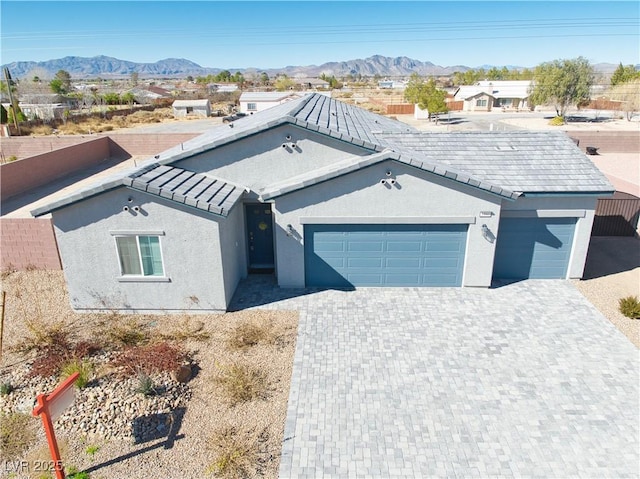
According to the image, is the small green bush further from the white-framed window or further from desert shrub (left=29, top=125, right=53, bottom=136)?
desert shrub (left=29, top=125, right=53, bottom=136)

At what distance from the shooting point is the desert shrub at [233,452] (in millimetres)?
7645

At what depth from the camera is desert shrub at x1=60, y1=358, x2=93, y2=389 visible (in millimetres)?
9492

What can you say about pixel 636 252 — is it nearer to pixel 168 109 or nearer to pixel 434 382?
pixel 434 382

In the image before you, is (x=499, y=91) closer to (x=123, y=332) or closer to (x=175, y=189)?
(x=175, y=189)

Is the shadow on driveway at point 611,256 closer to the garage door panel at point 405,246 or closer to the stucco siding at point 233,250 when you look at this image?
the garage door panel at point 405,246

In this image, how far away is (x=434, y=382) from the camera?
9.87 m

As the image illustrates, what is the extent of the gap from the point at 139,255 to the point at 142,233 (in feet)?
2.52

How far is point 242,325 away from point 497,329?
695cm

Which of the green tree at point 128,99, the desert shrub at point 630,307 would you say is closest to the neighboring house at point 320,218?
the desert shrub at point 630,307

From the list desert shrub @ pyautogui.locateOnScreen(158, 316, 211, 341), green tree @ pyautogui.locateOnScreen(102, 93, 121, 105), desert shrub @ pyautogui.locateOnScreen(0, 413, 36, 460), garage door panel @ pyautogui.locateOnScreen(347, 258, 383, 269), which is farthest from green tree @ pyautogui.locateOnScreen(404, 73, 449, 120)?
desert shrub @ pyautogui.locateOnScreen(0, 413, 36, 460)

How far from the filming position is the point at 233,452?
7945 mm

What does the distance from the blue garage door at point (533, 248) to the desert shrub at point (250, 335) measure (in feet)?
26.0

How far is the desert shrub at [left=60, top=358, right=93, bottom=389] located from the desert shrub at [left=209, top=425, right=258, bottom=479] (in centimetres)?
333

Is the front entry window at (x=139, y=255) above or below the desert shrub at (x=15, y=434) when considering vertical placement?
above
